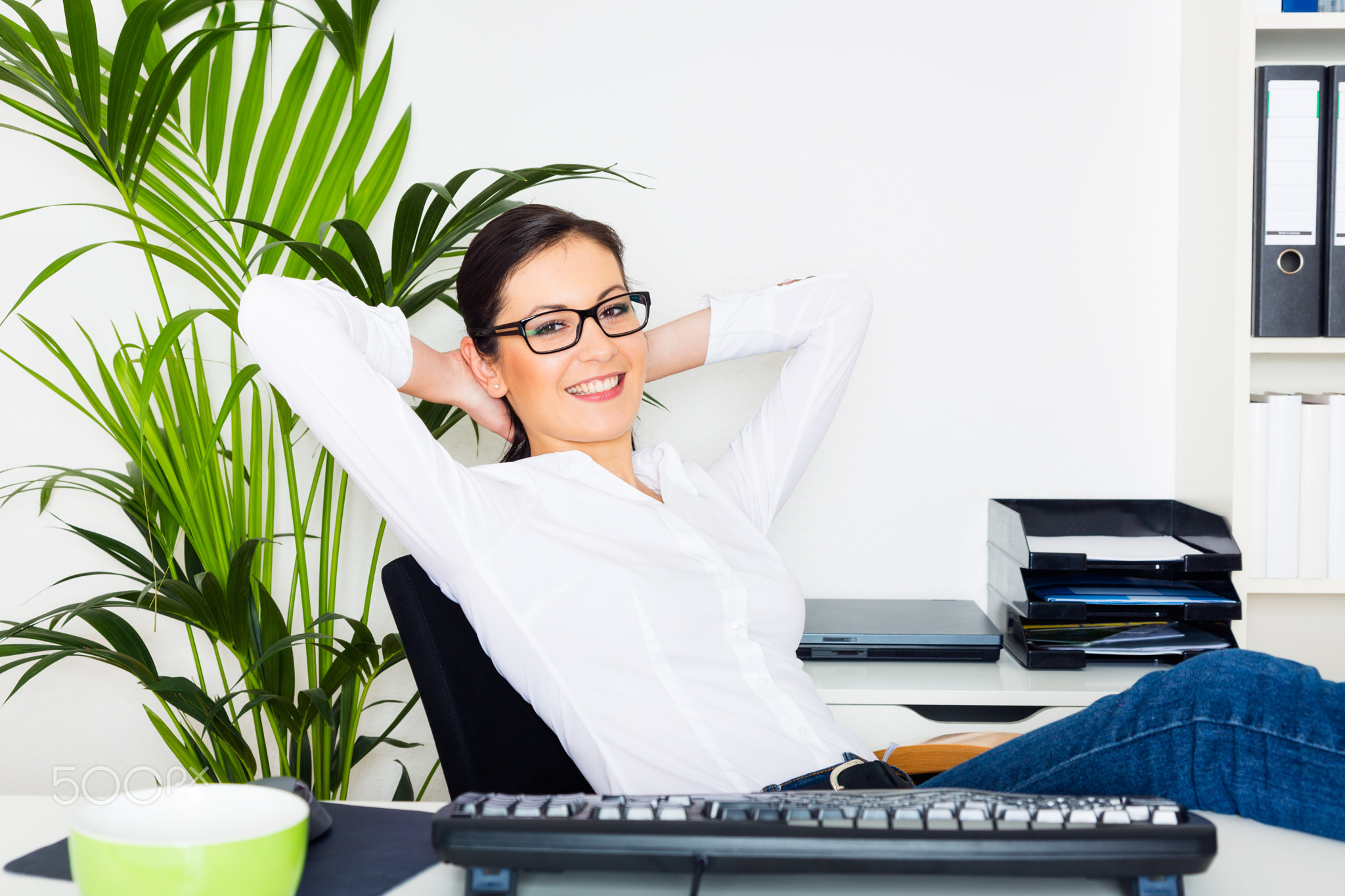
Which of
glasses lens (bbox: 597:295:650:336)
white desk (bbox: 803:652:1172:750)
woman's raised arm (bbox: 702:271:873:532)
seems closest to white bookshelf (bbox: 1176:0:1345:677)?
white desk (bbox: 803:652:1172:750)

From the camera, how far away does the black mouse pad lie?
1.83 feet

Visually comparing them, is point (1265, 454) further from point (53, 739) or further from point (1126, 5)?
point (53, 739)

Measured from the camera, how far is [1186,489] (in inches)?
71.7

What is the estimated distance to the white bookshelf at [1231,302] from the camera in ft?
5.19

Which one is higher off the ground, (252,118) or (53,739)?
(252,118)

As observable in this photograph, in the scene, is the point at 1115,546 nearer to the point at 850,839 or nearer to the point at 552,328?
the point at 552,328

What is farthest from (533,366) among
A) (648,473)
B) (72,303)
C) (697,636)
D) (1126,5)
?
(1126,5)

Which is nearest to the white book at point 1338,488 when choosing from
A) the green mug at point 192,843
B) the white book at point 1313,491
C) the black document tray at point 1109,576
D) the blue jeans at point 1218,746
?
the white book at point 1313,491

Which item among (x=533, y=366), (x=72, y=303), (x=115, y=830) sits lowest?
(x=115, y=830)

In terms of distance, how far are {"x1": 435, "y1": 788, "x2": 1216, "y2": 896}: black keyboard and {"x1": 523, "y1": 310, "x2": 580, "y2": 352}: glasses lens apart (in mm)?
720

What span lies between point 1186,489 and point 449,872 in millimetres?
1697

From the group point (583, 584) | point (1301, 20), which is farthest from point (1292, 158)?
point (583, 584)

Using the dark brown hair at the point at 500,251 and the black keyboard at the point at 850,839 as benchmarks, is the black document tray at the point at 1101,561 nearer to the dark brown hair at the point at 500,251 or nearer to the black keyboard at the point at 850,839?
the dark brown hair at the point at 500,251

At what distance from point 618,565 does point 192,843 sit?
65cm
